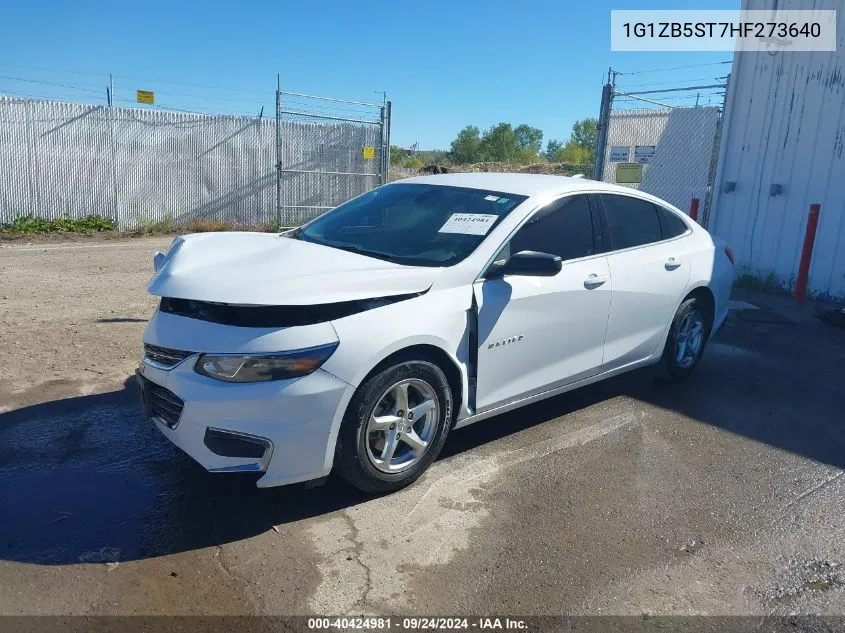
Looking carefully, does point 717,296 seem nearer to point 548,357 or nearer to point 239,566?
point 548,357

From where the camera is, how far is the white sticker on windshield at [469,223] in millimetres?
4297

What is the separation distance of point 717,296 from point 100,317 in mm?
5819

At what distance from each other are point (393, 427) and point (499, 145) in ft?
133

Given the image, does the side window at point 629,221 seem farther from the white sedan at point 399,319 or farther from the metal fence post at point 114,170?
the metal fence post at point 114,170

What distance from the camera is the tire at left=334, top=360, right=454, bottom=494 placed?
3518 mm

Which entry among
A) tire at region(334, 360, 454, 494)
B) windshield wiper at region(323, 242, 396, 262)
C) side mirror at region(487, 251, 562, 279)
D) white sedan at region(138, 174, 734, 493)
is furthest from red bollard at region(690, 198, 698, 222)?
tire at region(334, 360, 454, 494)

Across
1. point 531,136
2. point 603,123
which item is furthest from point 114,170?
point 531,136

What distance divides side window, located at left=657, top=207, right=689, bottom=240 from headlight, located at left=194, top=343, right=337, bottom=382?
3349 millimetres

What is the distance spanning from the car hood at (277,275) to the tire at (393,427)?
1.43 ft

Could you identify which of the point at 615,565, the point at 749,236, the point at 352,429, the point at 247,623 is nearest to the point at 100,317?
the point at 352,429

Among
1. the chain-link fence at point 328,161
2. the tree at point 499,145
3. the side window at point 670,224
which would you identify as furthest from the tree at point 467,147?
the side window at point 670,224

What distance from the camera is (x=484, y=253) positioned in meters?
4.12

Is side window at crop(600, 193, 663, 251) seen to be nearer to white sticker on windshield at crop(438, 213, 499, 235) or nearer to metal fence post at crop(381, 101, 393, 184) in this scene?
white sticker on windshield at crop(438, 213, 499, 235)

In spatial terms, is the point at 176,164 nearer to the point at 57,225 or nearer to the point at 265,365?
the point at 57,225
